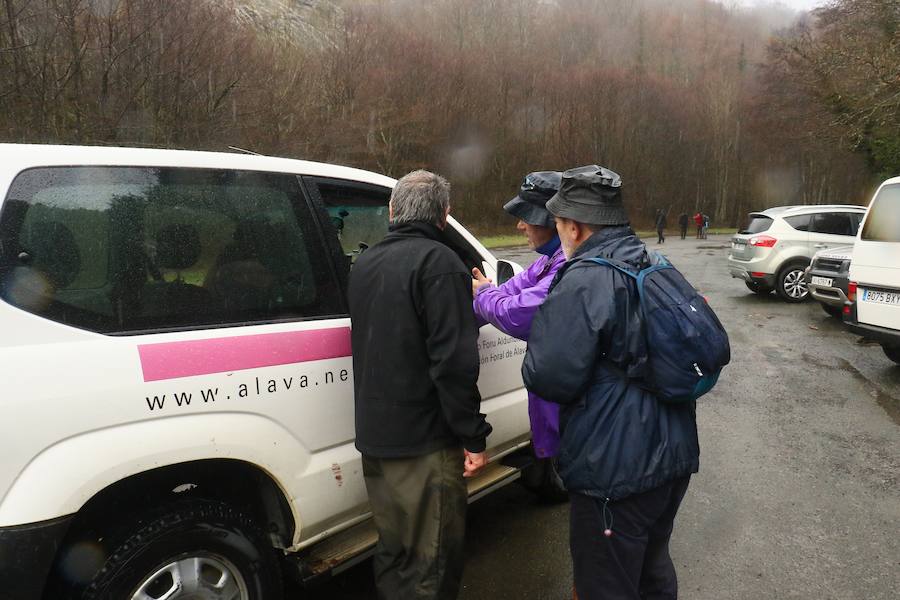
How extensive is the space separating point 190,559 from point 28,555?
0.47 meters

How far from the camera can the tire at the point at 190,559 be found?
5.90ft

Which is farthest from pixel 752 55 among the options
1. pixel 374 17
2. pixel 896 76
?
pixel 896 76

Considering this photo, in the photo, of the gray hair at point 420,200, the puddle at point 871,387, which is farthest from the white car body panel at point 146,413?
the puddle at point 871,387

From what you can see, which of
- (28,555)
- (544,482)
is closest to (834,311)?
(544,482)

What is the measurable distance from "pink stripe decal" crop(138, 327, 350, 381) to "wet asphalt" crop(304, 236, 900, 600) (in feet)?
4.67

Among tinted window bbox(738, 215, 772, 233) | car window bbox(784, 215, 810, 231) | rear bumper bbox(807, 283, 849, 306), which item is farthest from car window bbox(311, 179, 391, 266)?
car window bbox(784, 215, 810, 231)

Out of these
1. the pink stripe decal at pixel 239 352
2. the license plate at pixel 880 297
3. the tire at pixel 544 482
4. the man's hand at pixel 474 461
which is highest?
the pink stripe decal at pixel 239 352

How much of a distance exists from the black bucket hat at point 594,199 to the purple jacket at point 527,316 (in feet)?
1.03

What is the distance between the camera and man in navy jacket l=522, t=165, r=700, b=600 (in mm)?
1790

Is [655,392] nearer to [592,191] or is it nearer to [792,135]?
[592,191]

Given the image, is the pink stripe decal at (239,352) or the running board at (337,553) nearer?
the pink stripe decal at (239,352)

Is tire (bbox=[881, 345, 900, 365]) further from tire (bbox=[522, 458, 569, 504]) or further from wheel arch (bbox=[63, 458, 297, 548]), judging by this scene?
wheel arch (bbox=[63, 458, 297, 548])

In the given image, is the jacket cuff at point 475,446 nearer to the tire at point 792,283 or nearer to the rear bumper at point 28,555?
the rear bumper at point 28,555

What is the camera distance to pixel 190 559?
195 centimetres
